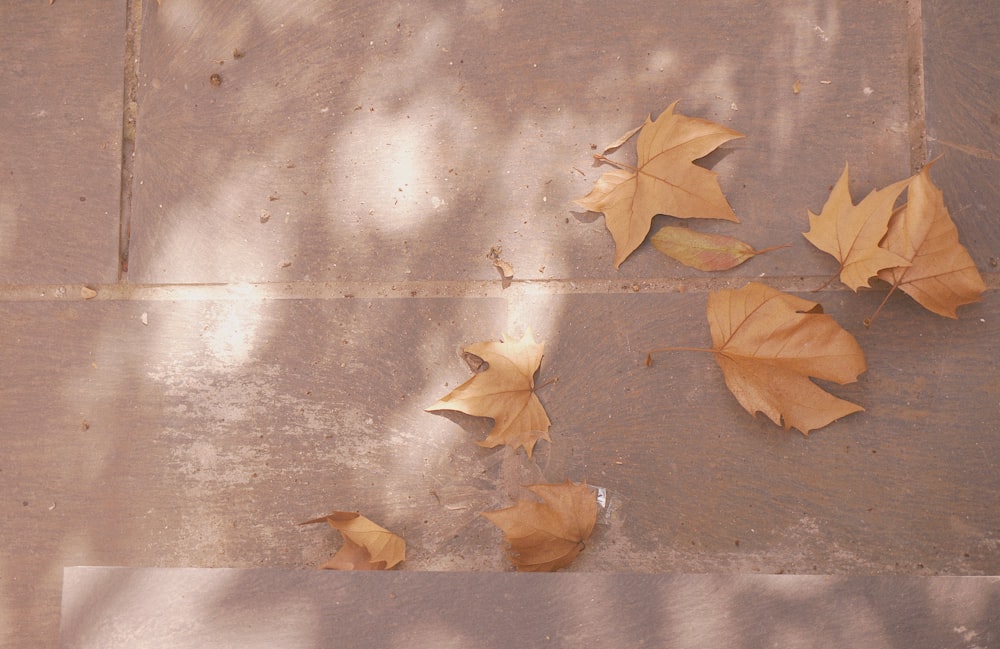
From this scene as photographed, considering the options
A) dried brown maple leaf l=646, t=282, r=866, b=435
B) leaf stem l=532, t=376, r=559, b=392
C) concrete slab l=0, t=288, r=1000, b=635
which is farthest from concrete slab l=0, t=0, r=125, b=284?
dried brown maple leaf l=646, t=282, r=866, b=435

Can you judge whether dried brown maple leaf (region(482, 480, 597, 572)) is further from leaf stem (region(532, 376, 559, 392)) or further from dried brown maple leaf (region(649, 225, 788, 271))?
dried brown maple leaf (region(649, 225, 788, 271))

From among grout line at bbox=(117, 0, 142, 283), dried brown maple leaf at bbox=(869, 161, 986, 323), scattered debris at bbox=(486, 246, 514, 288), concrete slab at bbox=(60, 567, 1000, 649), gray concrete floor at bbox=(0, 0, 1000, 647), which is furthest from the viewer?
grout line at bbox=(117, 0, 142, 283)

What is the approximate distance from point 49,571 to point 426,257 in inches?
51.6

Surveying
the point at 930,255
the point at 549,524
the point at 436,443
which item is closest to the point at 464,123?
the point at 436,443

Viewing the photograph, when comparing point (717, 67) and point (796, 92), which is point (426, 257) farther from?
point (796, 92)

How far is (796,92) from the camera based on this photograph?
192cm

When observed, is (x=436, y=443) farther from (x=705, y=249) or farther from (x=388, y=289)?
(x=705, y=249)

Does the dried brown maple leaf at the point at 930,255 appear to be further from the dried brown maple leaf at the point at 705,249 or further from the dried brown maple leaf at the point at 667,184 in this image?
the dried brown maple leaf at the point at 667,184

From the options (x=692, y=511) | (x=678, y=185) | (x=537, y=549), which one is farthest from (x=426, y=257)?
(x=692, y=511)

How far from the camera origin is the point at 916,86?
6.22 ft

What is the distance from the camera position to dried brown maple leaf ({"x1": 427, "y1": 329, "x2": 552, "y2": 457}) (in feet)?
6.18

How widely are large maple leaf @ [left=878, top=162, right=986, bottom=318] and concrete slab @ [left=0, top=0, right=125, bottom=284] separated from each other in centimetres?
202

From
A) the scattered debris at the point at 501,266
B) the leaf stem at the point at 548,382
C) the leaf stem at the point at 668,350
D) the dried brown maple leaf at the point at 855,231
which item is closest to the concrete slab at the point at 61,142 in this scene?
the scattered debris at the point at 501,266

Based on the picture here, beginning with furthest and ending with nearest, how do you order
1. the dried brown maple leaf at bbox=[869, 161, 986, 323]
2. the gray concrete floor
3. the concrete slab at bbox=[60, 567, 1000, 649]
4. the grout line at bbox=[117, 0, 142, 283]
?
the grout line at bbox=[117, 0, 142, 283]
the gray concrete floor
the dried brown maple leaf at bbox=[869, 161, 986, 323]
the concrete slab at bbox=[60, 567, 1000, 649]
